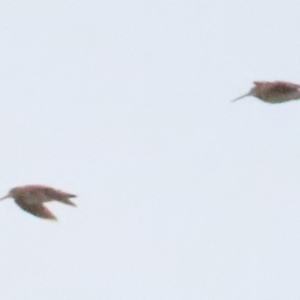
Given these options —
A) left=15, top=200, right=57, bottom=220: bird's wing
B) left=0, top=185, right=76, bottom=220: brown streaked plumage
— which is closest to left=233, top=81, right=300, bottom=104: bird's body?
left=0, top=185, right=76, bottom=220: brown streaked plumage

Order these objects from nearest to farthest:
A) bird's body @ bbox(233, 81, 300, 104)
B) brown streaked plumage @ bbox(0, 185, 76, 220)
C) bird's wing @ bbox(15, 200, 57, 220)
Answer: bird's body @ bbox(233, 81, 300, 104)
brown streaked plumage @ bbox(0, 185, 76, 220)
bird's wing @ bbox(15, 200, 57, 220)

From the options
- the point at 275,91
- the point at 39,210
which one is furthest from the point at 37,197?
the point at 275,91

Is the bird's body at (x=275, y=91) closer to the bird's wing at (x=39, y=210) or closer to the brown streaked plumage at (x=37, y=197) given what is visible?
the brown streaked plumage at (x=37, y=197)

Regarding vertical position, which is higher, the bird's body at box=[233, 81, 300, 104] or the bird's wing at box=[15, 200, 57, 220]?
the bird's body at box=[233, 81, 300, 104]

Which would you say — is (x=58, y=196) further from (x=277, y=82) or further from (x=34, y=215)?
(x=277, y=82)

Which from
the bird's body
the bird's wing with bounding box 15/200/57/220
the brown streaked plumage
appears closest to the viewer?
the bird's body

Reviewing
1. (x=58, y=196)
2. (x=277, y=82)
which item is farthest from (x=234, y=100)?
(x=58, y=196)

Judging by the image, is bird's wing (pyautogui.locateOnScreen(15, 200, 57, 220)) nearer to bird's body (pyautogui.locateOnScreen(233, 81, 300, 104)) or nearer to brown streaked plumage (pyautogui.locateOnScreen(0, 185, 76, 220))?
brown streaked plumage (pyautogui.locateOnScreen(0, 185, 76, 220))

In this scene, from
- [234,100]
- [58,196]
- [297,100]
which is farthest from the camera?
[234,100]
